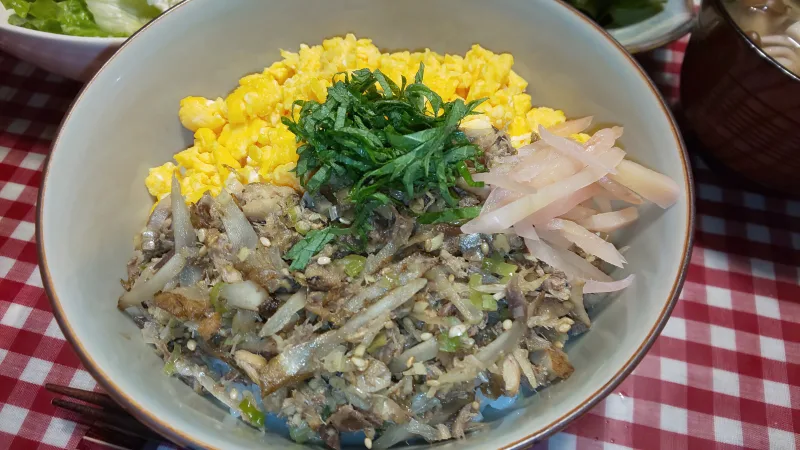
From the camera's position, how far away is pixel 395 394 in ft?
4.50

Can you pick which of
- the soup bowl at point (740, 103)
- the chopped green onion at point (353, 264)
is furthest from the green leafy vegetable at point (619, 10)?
the chopped green onion at point (353, 264)

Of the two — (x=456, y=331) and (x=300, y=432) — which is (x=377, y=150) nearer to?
(x=456, y=331)

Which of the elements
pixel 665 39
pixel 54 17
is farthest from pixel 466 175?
pixel 54 17

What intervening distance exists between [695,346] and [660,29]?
127cm

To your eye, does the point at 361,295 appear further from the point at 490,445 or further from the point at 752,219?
the point at 752,219

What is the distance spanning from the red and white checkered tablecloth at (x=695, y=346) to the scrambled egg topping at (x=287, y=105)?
70 centimetres

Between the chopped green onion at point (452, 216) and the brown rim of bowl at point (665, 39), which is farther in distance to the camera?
the brown rim of bowl at point (665, 39)

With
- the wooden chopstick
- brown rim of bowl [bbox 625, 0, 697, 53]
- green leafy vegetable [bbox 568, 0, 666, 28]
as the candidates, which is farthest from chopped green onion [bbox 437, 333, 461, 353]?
green leafy vegetable [bbox 568, 0, 666, 28]

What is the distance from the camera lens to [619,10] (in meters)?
2.39

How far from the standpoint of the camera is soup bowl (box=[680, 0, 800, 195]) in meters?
1.73

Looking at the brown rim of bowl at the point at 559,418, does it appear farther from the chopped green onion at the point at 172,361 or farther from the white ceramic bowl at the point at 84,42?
the white ceramic bowl at the point at 84,42

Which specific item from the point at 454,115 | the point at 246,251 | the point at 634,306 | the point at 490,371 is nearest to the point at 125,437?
the point at 246,251

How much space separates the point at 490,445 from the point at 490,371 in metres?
0.22

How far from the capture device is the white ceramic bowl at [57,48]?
1990 millimetres
